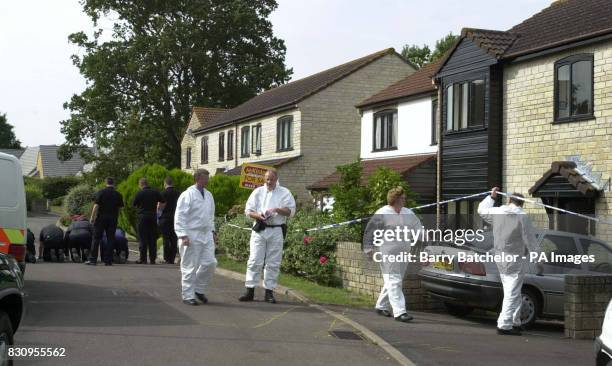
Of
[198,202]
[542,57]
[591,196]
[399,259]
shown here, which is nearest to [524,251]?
[399,259]

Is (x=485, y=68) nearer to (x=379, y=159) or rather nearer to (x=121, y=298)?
(x=379, y=159)

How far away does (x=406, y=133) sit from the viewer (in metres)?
28.6

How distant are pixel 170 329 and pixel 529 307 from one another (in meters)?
5.50

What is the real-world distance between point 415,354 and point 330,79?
A: 97.5ft

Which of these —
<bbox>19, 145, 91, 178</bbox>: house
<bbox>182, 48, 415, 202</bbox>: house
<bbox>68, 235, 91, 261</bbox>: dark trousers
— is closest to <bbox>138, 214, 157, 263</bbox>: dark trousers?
<bbox>68, 235, 91, 261</bbox>: dark trousers

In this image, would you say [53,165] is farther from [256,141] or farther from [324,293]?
[324,293]

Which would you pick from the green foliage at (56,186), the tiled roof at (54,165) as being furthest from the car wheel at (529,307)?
the tiled roof at (54,165)

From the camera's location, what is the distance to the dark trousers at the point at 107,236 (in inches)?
670

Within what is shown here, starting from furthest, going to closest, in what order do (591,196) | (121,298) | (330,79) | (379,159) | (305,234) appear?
(330,79) → (379,159) → (591,196) → (305,234) → (121,298)

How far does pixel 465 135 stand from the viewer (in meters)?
23.9

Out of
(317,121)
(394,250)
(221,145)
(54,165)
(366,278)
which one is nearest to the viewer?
(394,250)

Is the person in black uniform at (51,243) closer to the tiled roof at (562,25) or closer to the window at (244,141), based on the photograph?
the tiled roof at (562,25)

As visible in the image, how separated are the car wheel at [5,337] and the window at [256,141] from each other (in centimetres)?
3350

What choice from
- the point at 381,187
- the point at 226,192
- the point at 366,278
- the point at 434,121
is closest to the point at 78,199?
the point at 226,192
